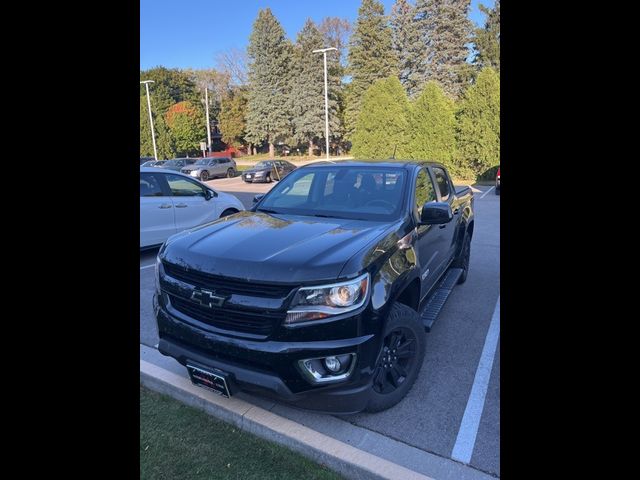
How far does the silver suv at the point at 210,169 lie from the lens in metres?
29.4

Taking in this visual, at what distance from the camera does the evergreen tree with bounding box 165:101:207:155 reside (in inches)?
1978

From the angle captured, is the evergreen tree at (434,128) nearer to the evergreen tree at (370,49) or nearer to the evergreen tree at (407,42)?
the evergreen tree at (370,49)

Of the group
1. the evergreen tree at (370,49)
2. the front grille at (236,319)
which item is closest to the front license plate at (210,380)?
the front grille at (236,319)

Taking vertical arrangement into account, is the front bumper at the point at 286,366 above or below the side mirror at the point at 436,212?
below

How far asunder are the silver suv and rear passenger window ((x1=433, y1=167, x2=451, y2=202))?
84.3ft

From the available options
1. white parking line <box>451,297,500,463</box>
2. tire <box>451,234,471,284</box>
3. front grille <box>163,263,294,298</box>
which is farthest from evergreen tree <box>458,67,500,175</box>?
front grille <box>163,263,294,298</box>

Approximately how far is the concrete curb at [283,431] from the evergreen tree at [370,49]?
143ft

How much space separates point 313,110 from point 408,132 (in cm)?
2280

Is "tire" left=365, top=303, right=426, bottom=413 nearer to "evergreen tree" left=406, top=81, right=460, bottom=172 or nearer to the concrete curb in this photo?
the concrete curb
